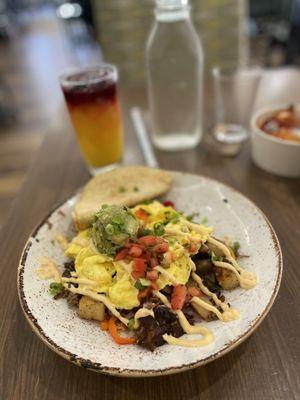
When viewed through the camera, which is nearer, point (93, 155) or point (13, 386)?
point (13, 386)

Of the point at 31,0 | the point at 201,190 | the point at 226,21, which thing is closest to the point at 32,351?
the point at 201,190

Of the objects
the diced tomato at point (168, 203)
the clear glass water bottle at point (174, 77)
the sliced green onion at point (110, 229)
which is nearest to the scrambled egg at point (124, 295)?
the sliced green onion at point (110, 229)

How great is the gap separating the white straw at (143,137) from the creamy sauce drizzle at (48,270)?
60cm

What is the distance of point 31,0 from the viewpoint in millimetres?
9336

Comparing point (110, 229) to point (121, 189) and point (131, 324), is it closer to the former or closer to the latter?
point (131, 324)

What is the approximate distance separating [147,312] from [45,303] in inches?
8.7

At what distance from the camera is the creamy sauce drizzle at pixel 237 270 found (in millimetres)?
784

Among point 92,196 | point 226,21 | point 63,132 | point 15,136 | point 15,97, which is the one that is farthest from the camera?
point 15,97

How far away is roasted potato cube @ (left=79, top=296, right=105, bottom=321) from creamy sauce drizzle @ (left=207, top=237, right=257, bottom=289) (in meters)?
0.27

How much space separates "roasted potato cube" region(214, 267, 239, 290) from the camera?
0.80 meters

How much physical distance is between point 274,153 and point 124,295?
734mm

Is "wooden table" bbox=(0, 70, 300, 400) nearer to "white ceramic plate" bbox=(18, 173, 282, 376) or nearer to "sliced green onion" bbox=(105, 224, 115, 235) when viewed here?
"white ceramic plate" bbox=(18, 173, 282, 376)

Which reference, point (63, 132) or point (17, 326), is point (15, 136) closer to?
point (63, 132)

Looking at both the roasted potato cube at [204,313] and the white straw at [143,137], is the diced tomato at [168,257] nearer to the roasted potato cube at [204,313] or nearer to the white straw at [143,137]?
the roasted potato cube at [204,313]
